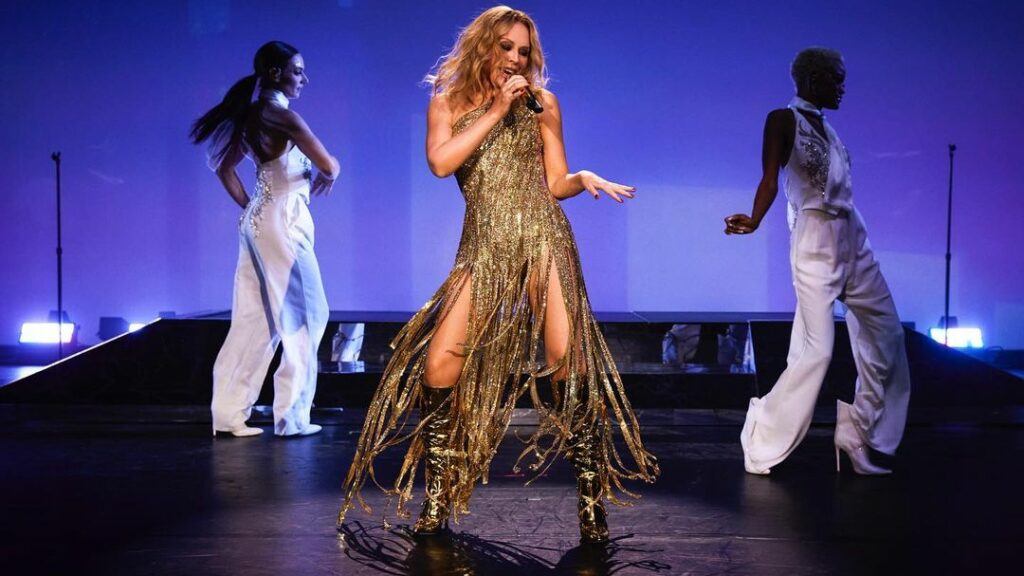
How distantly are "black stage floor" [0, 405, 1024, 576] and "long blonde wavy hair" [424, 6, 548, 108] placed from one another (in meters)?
1.09

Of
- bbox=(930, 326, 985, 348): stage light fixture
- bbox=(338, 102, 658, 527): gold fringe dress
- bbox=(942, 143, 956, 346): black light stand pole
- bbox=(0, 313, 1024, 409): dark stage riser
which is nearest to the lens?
bbox=(338, 102, 658, 527): gold fringe dress

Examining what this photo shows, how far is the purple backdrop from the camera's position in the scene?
6328mm

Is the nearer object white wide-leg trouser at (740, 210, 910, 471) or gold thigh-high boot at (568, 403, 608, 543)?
gold thigh-high boot at (568, 403, 608, 543)

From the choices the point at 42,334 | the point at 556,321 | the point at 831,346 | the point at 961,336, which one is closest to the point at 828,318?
the point at 831,346

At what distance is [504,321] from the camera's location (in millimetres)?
2479

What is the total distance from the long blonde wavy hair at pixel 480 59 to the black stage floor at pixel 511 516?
109 centimetres

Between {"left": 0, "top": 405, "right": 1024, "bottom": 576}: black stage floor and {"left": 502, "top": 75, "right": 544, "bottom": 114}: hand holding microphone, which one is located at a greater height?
{"left": 502, "top": 75, "right": 544, "bottom": 114}: hand holding microphone

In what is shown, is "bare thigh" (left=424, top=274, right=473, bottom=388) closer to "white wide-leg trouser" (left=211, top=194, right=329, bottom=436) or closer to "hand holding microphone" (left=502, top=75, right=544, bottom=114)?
"hand holding microphone" (left=502, top=75, right=544, bottom=114)

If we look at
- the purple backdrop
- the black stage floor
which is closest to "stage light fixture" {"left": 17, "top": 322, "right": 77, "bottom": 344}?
the purple backdrop

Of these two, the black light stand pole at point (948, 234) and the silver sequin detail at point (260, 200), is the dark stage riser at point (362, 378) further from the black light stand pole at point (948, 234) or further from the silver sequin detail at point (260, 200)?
the black light stand pole at point (948, 234)

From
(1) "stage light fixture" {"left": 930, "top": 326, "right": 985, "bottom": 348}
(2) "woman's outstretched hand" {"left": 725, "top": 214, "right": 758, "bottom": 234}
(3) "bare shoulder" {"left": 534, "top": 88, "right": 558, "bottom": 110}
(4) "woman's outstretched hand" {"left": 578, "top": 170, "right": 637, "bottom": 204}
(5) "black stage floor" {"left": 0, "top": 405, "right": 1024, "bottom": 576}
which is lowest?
(5) "black stage floor" {"left": 0, "top": 405, "right": 1024, "bottom": 576}

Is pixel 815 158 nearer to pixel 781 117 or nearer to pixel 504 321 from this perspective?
pixel 781 117

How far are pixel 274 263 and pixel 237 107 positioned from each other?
0.68 m

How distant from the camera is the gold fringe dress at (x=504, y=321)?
246 cm
